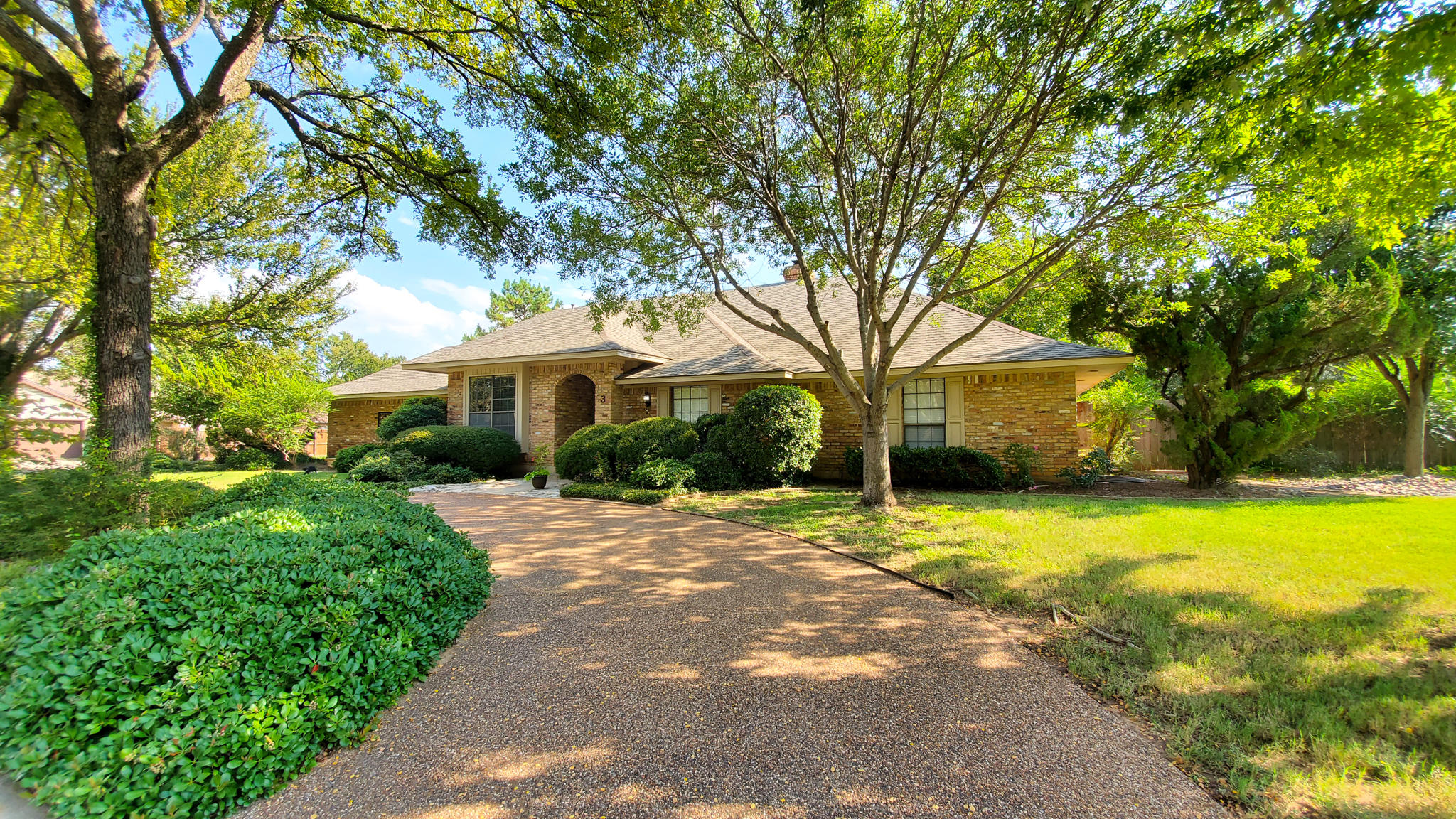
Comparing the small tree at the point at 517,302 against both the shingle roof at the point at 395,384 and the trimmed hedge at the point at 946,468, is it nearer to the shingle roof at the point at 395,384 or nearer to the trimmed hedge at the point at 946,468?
the shingle roof at the point at 395,384

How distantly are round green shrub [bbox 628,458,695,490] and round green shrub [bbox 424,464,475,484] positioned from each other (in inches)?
205

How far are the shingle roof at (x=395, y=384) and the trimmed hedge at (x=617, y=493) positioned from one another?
9.68 metres

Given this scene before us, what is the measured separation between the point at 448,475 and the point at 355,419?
30.6ft

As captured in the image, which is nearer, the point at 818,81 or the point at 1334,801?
the point at 1334,801

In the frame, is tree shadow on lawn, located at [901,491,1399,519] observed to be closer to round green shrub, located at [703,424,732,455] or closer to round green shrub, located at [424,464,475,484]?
round green shrub, located at [703,424,732,455]

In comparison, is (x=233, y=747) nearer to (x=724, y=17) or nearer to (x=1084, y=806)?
(x=1084, y=806)

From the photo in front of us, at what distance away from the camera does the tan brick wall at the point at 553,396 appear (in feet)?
45.7

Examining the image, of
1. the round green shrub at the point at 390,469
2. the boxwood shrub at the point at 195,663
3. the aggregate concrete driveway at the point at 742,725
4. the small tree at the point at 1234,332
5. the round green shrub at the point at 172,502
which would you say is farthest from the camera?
→ the round green shrub at the point at 390,469

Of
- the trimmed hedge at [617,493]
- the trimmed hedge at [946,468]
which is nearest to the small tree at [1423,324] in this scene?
the trimmed hedge at [946,468]

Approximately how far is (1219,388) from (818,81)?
9.54 metres

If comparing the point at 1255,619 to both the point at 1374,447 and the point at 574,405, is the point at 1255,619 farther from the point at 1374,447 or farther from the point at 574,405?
the point at 1374,447

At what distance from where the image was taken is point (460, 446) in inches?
545

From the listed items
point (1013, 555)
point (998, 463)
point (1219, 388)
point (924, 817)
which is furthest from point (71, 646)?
point (1219, 388)

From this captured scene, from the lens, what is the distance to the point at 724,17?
6.89 metres
